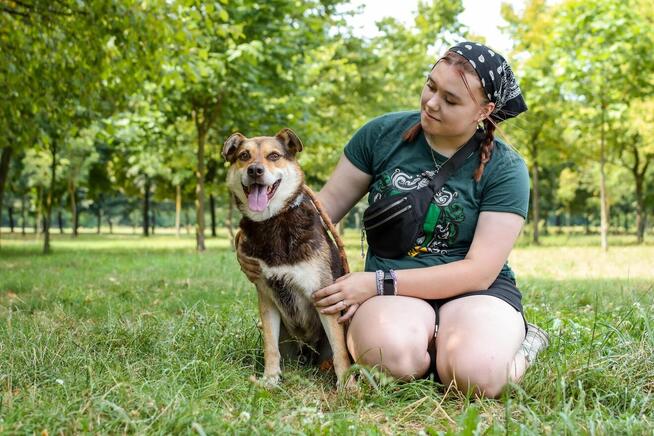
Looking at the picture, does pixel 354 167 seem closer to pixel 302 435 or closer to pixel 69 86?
pixel 302 435

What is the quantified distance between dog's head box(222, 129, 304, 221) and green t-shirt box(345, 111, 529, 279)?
59 cm

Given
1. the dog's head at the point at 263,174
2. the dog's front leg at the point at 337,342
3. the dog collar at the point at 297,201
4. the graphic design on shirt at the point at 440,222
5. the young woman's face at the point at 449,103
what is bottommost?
the dog's front leg at the point at 337,342

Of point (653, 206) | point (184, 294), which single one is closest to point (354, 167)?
point (184, 294)

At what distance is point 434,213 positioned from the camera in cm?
362

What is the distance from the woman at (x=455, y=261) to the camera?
10.9 feet

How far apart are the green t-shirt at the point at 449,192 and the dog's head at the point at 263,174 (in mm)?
594

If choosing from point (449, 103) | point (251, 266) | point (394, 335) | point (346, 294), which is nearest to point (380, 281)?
point (346, 294)

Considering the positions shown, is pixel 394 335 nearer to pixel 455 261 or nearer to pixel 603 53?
pixel 455 261

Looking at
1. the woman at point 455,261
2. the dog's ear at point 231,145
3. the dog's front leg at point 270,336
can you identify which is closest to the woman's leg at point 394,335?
the woman at point 455,261

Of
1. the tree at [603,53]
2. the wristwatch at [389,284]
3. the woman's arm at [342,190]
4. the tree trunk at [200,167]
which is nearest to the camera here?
the wristwatch at [389,284]

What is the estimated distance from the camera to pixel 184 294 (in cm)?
700

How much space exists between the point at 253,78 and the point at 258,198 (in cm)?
1123

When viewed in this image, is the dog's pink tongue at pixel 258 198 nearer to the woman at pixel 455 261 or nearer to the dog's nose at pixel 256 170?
the dog's nose at pixel 256 170

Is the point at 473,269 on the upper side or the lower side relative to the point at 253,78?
lower
